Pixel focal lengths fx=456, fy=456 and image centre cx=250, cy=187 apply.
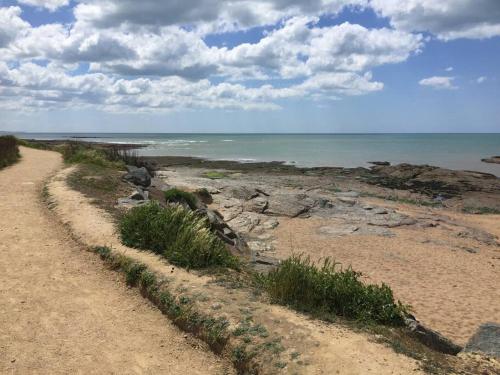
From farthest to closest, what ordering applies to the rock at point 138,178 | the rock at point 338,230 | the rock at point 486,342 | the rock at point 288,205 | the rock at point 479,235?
the rock at point 288,205
the rock at point 479,235
the rock at point 338,230
the rock at point 138,178
the rock at point 486,342

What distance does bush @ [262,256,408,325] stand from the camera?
732 centimetres

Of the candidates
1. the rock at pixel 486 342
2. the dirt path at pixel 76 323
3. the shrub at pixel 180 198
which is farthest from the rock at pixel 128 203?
the rock at pixel 486 342

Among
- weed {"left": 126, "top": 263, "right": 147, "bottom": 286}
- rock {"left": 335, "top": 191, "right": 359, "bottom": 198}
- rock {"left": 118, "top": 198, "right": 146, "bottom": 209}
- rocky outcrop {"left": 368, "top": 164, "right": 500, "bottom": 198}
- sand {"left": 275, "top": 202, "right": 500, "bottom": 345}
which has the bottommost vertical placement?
sand {"left": 275, "top": 202, "right": 500, "bottom": 345}

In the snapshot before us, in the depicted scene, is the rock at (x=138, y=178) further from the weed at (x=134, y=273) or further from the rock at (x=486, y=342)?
the rock at (x=486, y=342)

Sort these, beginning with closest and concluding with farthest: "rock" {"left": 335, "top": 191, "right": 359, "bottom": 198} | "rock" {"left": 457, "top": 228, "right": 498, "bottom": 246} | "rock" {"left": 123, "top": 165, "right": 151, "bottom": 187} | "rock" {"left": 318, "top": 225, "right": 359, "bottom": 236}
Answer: "rock" {"left": 123, "top": 165, "right": 151, "bottom": 187} < "rock" {"left": 318, "top": 225, "right": 359, "bottom": 236} < "rock" {"left": 457, "top": 228, "right": 498, "bottom": 246} < "rock" {"left": 335, "top": 191, "right": 359, "bottom": 198}

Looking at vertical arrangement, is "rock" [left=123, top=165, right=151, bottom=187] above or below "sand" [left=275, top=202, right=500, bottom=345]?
above

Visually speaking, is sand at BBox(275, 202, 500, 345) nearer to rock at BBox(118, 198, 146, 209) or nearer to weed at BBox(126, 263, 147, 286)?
rock at BBox(118, 198, 146, 209)

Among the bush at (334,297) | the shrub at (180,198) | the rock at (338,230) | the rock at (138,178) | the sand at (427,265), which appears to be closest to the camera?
the bush at (334,297)

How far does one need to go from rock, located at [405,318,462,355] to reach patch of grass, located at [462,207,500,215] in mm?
25745

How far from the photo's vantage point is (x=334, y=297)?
752 centimetres

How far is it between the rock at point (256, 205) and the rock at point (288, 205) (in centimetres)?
28

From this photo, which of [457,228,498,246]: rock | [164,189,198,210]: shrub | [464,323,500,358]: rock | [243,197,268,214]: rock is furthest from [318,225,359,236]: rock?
[464,323,500,358]: rock

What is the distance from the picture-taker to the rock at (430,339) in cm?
721

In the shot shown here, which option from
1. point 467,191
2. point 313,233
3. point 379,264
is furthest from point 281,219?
point 467,191
